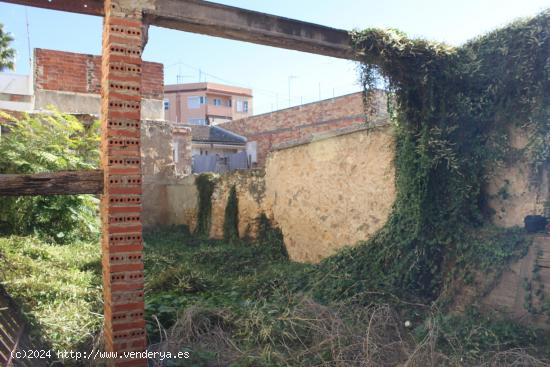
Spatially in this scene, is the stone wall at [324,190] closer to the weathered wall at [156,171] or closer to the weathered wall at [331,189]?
the weathered wall at [331,189]

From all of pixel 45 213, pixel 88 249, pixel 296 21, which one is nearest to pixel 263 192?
pixel 88 249

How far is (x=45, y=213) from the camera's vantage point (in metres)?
9.49

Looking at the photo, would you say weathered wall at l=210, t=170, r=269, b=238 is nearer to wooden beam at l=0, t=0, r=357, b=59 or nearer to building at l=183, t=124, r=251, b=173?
wooden beam at l=0, t=0, r=357, b=59

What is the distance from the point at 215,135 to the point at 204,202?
17634 mm

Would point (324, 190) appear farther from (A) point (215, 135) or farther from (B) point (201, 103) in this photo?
(B) point (201, 103)

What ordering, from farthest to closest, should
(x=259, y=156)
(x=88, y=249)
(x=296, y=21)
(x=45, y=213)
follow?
(x=259, y=156), (x=45, y=213), (x=88, y=249), (x=296, y=21)

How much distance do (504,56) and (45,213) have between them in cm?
888

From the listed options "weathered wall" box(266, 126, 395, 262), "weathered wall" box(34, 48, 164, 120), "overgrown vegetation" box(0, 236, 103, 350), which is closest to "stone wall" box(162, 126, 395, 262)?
"weathered wall" box(266, 126, 395, 262)

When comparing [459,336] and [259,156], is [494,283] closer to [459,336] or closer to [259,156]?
[459,336]

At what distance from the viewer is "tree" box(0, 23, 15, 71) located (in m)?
21.1

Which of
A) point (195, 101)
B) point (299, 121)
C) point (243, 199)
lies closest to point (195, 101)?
point (195, 101)

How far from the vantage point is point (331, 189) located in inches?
306

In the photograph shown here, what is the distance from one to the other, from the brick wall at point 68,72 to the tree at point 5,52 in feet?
35.1

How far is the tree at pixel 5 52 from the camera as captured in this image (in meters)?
21.1
